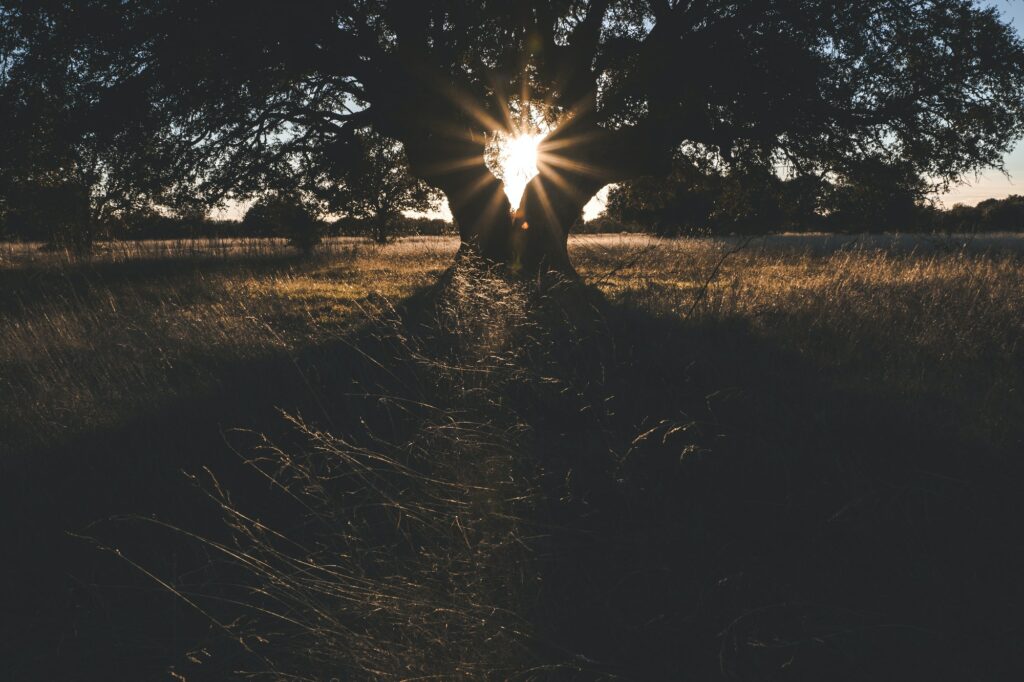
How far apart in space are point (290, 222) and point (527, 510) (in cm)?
1768

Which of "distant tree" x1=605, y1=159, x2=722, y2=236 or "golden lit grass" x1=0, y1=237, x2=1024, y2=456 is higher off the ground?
"distant tree" x1=605, y1=159, x2=722, y2=236

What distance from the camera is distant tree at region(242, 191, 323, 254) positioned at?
15.3 meters

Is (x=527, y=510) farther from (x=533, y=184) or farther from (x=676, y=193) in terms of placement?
(x=676, y=193)

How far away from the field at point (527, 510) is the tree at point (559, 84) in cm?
469

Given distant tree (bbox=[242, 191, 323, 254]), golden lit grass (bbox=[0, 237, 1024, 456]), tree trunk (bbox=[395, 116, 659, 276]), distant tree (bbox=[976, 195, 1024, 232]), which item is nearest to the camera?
golden lit grass (bbox=[0, 237, 1024, 456])

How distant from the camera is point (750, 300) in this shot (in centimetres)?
606

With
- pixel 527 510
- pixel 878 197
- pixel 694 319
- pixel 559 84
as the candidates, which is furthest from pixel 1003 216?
pixel 527 510

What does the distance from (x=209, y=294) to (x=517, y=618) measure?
9010 millimetres

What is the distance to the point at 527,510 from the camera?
2.31 meters

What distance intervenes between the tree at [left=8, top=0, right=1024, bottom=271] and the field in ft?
15.4

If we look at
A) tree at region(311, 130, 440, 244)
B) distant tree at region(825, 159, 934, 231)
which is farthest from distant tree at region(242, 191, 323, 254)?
distant tree at region(825, 159, 934, 231)

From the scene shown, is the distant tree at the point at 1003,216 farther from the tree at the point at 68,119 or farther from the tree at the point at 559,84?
the tree at the point at 68,119

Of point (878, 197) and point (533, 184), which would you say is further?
point (533, 184)

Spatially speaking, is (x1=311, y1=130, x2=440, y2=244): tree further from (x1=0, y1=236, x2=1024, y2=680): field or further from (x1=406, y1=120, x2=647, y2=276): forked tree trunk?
(x1=0, y1=236, x2=1024, y2=680): field
